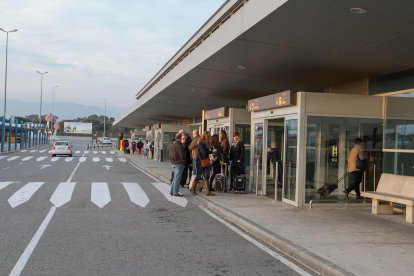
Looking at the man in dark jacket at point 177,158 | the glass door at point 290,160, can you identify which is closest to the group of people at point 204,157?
the man in dark jacket at point 177,158

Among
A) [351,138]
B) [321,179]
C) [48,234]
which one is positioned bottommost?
[48,234]

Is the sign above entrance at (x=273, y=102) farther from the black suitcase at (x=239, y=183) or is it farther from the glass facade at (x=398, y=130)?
the glass facade at (x=398, y=130)

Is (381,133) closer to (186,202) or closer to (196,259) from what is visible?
(186,202)

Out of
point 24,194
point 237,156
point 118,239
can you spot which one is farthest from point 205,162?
point 118,239

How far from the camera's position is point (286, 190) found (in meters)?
13.1

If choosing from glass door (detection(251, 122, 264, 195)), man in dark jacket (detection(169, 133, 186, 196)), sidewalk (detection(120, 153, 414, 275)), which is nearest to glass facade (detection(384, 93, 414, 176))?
sidewalk (detection(120, 153, 414, 275))

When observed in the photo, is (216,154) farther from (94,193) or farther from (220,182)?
(94,193)

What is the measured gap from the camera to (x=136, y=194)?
15.1 meters

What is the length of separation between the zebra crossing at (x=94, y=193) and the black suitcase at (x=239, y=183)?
1839 millimetres

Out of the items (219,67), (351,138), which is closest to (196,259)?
(351,138)

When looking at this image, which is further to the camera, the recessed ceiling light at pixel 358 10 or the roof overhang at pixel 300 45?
the roof overhang at pixel 300 45

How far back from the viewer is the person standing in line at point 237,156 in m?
15.1

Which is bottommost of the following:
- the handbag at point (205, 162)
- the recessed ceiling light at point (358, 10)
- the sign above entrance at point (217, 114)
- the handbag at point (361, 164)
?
the handbag at point (205, 162)

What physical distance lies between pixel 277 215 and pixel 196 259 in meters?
4.15
